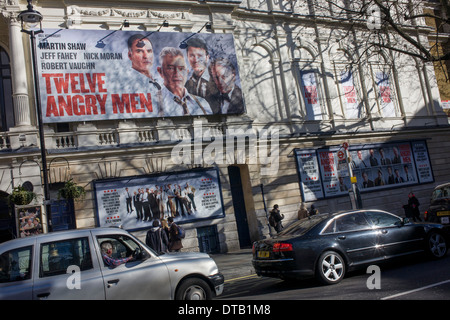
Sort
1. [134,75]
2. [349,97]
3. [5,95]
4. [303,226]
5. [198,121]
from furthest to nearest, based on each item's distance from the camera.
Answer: [349,97] < [198,121] < [134,75] < [5,95] < [303,226]

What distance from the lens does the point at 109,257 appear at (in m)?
6.03

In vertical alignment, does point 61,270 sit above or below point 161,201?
below

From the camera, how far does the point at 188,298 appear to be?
248 inches

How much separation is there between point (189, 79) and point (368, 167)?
11.9 m

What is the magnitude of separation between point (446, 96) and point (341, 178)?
42.0 ft

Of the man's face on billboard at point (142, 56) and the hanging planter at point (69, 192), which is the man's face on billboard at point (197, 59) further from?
the hanging planter at point (69, 192)

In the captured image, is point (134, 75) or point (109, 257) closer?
point (109, 257)

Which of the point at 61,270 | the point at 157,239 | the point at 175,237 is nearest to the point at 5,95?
the point at 157,239

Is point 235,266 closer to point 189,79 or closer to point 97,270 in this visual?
point 97,270

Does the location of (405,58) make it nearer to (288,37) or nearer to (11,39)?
(288,37)

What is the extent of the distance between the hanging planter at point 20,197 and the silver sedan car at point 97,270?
29.7 feet

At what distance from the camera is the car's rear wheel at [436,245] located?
9094 millimetres
